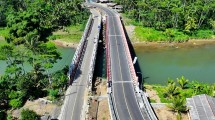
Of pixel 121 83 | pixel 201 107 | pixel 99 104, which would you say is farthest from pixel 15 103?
pixel 201 107

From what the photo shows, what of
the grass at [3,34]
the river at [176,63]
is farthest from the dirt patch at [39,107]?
the grass at [3,34]

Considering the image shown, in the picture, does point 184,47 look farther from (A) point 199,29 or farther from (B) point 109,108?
(B) point 109,108

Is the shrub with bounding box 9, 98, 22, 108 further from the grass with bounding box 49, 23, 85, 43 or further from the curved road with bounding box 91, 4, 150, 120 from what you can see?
the grass with bounding box 49, 23, 85, 43

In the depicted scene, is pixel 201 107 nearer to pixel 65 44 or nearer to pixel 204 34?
pixel 65 44

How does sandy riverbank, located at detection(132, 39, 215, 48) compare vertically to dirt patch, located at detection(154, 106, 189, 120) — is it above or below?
above

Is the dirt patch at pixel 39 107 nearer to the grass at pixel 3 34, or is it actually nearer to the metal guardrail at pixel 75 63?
the metal guardrail at pixel 75 63

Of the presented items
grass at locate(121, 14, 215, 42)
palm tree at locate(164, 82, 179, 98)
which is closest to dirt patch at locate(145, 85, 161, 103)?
palm tree at locate(164, 82, 179, 98)

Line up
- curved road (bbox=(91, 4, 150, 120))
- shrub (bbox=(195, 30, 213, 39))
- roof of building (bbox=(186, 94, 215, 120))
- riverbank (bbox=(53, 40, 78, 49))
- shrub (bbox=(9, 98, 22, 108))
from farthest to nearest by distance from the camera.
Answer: shrub (bbox=(195, 30, 213, 39)) → riverbank (bbox=(53, 40, 78, 49)) → shrub (bbox=(9, 98, 22, 108)) → curved road (bbox=(91, 4, 150, 120)) → roof of building (bbox=(186, 94, 215, 120))

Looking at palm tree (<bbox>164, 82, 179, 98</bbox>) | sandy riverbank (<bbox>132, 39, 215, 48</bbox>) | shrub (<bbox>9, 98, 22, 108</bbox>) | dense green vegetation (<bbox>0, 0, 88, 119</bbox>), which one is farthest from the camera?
sandy riverbank (<bbox>132, 39, 215, 48</bbox>)
